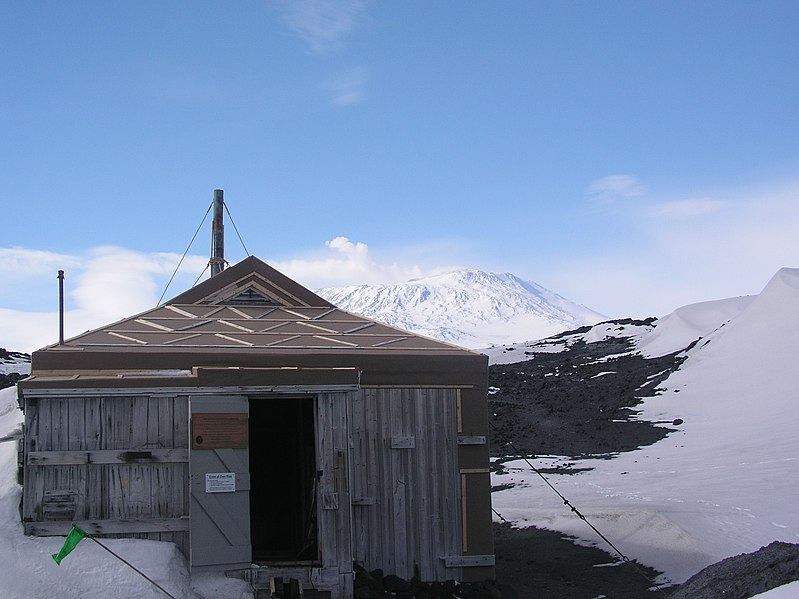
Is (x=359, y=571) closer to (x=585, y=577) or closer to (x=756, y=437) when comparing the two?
(x=585, y=577)

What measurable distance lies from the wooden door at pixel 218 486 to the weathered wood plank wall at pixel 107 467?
11.0 inches

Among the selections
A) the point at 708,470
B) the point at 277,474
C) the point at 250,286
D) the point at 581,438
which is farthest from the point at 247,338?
the point at 581,438

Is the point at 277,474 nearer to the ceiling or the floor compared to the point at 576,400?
nearer to the floor

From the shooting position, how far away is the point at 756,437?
2578 centimetres

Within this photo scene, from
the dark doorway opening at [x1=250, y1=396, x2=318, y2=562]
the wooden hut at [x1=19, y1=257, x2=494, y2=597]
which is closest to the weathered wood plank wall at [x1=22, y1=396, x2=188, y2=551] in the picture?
the wooden hut at [x1=19, y1=257, x2=494, y2=597]

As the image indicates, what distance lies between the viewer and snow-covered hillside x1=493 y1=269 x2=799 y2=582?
1463 cm

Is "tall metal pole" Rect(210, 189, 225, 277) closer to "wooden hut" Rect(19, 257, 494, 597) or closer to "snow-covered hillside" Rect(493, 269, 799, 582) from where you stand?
"wooden hut" Rect(19, 257, 494, 597)

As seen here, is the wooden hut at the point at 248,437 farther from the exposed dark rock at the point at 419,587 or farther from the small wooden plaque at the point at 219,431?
the exposed dark rock at the point at 419,587

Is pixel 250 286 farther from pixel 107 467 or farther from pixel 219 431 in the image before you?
pixel 107 467

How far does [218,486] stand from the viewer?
1048cm

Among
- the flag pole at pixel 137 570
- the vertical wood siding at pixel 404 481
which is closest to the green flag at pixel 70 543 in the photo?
the flag pole at pixel 137 570

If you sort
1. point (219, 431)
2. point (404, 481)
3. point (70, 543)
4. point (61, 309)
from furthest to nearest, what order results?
point (404, 481) < point (61, 309) < point (219, 431) < point (70, 543)

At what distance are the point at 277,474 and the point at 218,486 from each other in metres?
5.34

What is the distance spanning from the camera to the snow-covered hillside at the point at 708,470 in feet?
48.0
